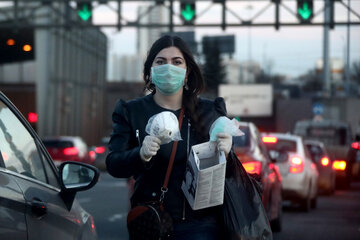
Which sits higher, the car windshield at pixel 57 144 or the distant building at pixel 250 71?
the distant building at pixel 250 71

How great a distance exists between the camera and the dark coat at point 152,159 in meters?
4.47

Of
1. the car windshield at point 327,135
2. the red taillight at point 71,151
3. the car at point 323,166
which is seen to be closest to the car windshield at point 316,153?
the car at point 323,166

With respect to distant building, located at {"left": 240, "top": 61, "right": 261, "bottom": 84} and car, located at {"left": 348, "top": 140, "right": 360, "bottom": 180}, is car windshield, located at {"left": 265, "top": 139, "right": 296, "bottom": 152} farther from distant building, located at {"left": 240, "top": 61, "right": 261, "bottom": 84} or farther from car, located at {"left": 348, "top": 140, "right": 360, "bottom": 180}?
distant building, located at {"left": 240, "top": 61, "right": 261, "bottom": 84}

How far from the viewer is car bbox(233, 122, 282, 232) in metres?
11.4

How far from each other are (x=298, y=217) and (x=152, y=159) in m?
11.9

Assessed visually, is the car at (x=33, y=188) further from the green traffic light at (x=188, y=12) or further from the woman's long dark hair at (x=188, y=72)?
the green traffic light at (x=188, y=12)

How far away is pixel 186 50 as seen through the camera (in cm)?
481

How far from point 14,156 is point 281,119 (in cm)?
7307

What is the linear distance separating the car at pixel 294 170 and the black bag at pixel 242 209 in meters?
12.4

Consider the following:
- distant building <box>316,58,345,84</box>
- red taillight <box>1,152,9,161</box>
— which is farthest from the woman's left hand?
distant building <box>316,58,345,84</box>

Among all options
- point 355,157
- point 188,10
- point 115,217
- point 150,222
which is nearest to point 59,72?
point 188,10

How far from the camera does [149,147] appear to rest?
14.1 ft

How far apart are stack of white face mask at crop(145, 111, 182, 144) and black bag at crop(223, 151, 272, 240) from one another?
0.34m

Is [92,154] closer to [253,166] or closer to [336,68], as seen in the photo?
[253,166]
